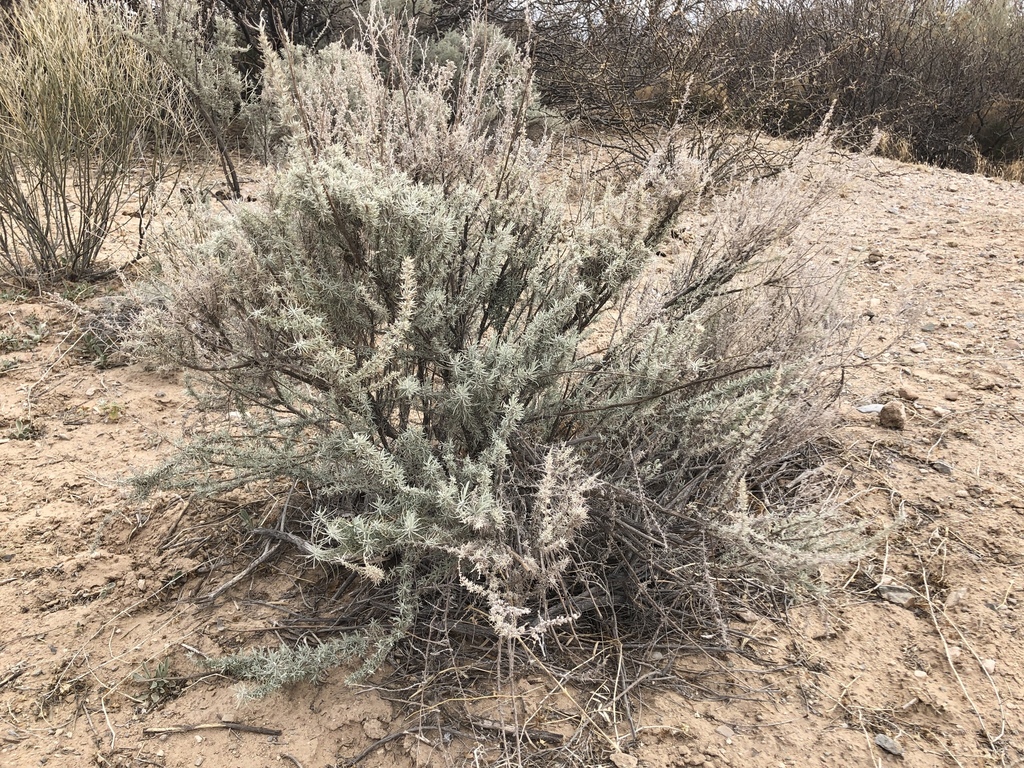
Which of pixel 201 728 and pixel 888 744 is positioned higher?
pixel 888 744

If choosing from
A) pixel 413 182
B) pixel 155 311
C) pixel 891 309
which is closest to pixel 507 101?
pixel 413 182

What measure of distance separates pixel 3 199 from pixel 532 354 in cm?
365

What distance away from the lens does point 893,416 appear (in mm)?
3123

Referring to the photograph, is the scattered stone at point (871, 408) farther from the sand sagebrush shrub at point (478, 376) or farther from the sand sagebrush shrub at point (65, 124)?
the sand sagebrush shrub at point (65, 124)

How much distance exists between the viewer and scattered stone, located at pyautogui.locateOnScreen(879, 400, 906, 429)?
3119mm

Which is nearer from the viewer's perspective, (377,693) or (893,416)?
(377,693)

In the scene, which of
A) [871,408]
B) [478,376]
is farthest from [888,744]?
[871,408]

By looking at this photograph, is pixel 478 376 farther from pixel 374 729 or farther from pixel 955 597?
pixel 955 597

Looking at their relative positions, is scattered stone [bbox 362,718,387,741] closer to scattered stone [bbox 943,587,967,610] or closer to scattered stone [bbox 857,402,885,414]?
scattered stone [bbox 943,587,967,610]

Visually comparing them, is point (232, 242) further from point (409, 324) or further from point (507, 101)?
point (507, 101)

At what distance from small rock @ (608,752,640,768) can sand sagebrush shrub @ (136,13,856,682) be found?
1.27 feet

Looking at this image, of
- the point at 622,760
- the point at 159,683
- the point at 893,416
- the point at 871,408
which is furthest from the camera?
the point at 871,408

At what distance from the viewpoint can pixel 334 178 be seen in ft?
6.00

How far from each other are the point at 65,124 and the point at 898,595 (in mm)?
4660
